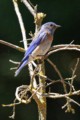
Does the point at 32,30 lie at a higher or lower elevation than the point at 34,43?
higher

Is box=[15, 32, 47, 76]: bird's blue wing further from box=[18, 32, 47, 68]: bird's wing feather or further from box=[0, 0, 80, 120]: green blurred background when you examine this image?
box=[0, 0, 80, 120]: green blurred background

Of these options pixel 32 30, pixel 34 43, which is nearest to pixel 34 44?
pixel 34 43

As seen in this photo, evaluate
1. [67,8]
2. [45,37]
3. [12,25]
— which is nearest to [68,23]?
[67,8]

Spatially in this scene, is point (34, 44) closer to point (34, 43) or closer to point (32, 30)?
point (34, 43)

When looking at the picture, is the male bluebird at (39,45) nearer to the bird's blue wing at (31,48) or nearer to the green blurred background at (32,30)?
the bird's blue wing at (31,48)

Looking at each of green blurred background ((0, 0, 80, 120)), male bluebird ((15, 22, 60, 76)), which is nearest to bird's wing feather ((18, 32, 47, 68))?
male bluebird ((15, 22, 60, 76))

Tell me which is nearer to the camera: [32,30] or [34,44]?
[34,44]

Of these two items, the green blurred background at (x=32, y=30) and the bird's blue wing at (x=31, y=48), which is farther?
the green blurred background at (x=32, y=30)

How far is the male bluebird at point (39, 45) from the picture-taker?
1437 millimetres

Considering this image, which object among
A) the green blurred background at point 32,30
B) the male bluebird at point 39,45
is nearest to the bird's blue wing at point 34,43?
the male bluebird at point 39,45

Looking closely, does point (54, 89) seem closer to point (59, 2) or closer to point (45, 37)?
point (59, 2)

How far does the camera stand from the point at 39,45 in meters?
1.54

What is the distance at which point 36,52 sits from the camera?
59.6 inches

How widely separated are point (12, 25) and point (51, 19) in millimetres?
284
